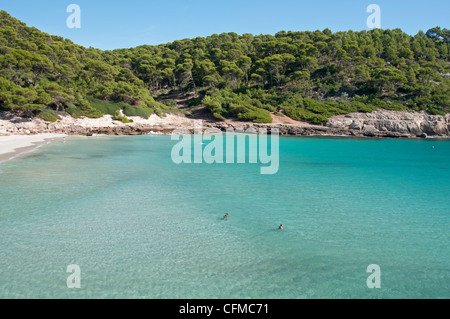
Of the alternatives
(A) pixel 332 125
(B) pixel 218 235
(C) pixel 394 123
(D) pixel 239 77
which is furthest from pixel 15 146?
(C) pixel 394 123

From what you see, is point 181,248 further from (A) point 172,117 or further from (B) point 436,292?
(A) point 172,117

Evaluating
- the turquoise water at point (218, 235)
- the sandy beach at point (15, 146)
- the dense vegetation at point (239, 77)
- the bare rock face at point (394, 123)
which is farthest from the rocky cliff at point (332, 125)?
the turquoise water at point (218, 235)

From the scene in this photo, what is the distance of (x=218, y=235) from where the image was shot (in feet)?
33.2

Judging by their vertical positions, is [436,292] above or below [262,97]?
below

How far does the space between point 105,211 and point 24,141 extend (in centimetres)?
2544

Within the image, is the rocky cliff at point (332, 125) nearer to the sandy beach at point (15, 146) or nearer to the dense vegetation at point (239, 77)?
the dense vegetation at point (239, 77)

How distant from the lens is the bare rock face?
55.0 metres

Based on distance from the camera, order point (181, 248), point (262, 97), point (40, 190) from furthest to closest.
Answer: point (262, 97)
point (40, 190)
point (181, 248)

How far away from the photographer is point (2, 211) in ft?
38.5

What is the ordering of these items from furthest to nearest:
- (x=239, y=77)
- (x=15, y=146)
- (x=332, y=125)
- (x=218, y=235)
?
(x=239, y=77)
(x=332, y=125)
(x=15, y=146)
(x=218, y=235)

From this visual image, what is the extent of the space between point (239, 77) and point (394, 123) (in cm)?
3362

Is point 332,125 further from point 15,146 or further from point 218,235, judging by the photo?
point 218,235

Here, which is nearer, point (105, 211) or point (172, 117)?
point (105, 211)
